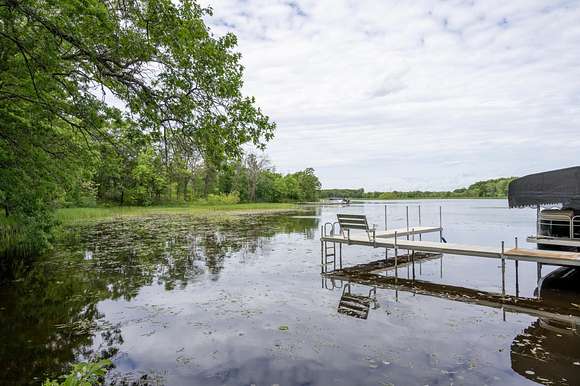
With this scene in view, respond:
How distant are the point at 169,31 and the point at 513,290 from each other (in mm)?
7501

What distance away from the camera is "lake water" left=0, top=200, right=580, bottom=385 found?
4273 millimetres

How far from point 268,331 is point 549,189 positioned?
662cm

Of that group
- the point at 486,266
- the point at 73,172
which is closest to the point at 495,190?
the point at 486,266

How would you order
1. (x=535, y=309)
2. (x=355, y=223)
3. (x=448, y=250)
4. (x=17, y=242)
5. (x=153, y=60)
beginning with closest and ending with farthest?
1. (x=153, y=60)
2. (x=535, y=309)
3. (x=448, y=250)
4. (x=355, y=223)
5. (x=17, y=242)

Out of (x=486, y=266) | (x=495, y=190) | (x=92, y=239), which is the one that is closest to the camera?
(x=486, y=266)

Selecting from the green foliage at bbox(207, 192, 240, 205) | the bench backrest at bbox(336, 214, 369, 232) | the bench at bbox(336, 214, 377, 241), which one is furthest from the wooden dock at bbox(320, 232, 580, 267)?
the green foliage at bbox(207, 192, 240, 205)

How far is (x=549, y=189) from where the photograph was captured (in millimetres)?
8258

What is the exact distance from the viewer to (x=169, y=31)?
462 centimetres

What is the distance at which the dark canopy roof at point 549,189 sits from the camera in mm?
7898

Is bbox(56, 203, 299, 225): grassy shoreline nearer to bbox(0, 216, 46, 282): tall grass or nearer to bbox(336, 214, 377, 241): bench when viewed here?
bbox(0, 216, 46, 282): tall grass

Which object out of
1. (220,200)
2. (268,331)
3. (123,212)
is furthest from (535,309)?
(220,200)

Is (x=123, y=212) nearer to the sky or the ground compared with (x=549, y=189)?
nearer to the ground

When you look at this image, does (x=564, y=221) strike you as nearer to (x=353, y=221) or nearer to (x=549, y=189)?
(x=549, y=189)

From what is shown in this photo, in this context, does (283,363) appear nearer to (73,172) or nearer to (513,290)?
(513,290)
